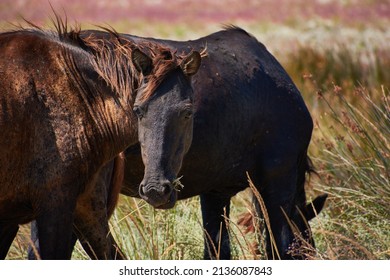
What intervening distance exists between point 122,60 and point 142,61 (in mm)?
245

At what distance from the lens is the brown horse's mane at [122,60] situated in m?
5.28

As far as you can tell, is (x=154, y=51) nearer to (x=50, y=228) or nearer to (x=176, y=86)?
(x=176, y=86)

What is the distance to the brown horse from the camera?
16.8 feet

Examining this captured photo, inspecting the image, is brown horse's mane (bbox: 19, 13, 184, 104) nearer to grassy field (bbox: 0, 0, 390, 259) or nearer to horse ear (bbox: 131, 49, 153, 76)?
horse ear (bbox: 131, 49, 153, 76)

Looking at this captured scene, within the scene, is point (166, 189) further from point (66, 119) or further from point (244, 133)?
point (244, 133)

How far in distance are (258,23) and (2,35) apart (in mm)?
26351

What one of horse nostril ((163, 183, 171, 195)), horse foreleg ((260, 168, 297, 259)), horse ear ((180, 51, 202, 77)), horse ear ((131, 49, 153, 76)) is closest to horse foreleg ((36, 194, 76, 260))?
horse nostril ((163, 183, 171, 195))

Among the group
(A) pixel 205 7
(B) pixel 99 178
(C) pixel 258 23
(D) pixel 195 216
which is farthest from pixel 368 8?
(B) pixel 99 178

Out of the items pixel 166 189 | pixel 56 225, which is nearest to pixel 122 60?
pixel 166 189

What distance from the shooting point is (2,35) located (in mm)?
5418

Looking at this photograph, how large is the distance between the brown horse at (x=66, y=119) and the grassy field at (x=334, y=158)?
1.52 feet

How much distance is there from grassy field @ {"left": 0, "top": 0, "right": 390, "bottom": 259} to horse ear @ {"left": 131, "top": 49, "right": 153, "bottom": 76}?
0.93 m

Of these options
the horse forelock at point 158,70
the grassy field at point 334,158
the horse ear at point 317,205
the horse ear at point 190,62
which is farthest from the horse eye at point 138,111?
the horse ear at point 317,205

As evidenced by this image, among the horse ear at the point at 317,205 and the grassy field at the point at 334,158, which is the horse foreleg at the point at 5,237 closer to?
the grassy field at the point at 334,158
